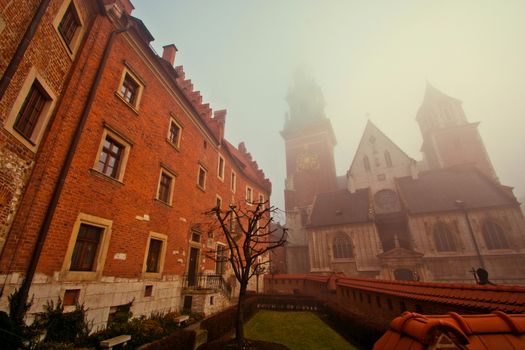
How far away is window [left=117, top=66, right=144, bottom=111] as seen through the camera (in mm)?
10617

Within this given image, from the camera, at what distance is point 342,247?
29.5 m

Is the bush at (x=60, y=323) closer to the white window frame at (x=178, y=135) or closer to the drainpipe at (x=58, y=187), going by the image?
the drainpipe at (x=58, y=187)

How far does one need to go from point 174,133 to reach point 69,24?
22.2 feet

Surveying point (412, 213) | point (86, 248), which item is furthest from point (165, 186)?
point (412, 213)

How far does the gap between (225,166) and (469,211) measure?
26849 millimetres

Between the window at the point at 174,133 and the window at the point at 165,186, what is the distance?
2.02 m

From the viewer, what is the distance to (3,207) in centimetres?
601

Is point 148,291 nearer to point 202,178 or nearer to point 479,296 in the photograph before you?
point 202,178

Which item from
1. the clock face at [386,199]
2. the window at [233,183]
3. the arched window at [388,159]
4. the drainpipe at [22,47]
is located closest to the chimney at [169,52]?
the drainpipe at [22,47]

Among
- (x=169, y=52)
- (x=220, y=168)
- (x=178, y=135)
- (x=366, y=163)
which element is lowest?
(x=178, y=135)

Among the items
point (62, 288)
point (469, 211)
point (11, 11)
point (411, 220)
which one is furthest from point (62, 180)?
point (469, 211)

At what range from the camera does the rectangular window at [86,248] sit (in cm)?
773

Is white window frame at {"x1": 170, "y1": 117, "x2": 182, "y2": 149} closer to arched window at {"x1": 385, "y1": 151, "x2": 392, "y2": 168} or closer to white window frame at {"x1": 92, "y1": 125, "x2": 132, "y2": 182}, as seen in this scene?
white window frame at {"x1": 92, "y1": 125, "x2": 132, "y2": 182}

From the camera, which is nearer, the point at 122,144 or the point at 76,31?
the point at 76,31
